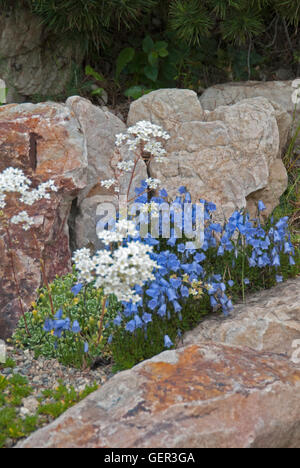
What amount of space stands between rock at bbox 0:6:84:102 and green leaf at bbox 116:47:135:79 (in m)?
0.50

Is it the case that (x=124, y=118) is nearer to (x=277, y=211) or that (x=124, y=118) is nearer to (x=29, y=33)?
(x=29, y=33)

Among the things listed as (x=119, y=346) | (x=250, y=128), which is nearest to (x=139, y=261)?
(x=119, y=346)

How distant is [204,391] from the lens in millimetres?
2994

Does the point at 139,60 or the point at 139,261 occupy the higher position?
the point at 139,60

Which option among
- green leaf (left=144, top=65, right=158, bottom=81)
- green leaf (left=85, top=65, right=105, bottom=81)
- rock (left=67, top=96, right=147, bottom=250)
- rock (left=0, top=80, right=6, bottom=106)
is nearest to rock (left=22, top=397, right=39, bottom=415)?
rock (left=67, top=96, right=147, bottom=250)

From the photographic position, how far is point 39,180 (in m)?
4.69

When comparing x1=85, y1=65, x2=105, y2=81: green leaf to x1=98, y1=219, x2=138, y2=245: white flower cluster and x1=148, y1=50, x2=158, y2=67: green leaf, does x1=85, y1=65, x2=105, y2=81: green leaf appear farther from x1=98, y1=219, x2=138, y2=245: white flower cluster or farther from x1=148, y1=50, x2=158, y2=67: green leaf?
x1=98, y1=219, x2=138, y2=245: white flower cluster

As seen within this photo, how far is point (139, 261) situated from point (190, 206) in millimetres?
1912

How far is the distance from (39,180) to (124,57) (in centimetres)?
313

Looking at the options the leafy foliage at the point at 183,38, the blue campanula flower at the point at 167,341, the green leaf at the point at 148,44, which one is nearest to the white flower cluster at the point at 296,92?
the leafy foliage at the point at 183,38

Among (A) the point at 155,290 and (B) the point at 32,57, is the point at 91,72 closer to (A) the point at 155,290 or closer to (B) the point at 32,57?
(B) the point at 32,57

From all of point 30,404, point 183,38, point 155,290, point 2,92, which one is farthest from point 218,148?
point 30,404

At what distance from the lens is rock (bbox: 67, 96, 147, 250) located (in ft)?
16.6
